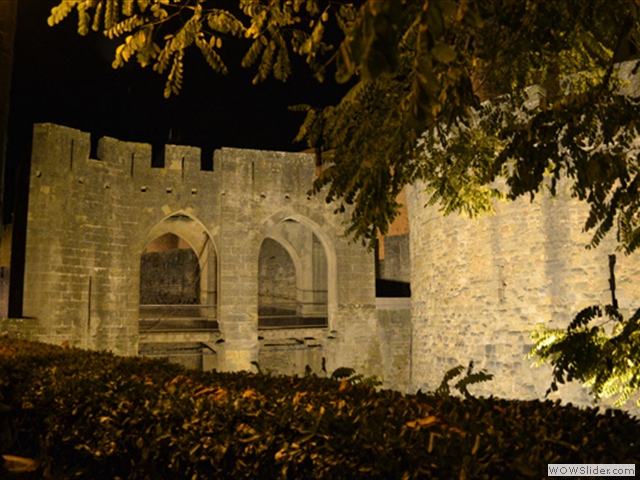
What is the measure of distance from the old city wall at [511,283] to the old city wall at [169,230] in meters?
3.19

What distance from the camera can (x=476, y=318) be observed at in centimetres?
1341

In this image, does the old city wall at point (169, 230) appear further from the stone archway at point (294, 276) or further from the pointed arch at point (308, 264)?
the pointed arch at point (308, 264)

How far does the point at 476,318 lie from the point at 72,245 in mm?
9002

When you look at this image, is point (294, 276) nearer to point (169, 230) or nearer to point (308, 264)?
point (308, 264)

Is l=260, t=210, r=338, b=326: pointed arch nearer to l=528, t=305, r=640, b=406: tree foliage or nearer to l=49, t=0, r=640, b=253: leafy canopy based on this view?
l=49, t=0, r=640, b=253: leafy canopy

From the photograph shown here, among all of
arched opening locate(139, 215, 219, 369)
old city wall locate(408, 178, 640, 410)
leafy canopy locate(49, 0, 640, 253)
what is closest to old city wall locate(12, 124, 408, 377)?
arched opening locate(139, 215, 219, 369)

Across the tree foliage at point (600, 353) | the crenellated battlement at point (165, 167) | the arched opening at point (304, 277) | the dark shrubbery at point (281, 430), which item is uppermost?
the crenellated battlement at point (165, 167)

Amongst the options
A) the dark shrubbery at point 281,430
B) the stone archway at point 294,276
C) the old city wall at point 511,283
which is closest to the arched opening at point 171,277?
the stone archway at point 294,276

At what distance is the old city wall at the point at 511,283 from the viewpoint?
11.5 metres

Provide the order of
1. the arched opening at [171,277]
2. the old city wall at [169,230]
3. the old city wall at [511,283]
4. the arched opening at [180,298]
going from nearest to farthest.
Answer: the old city wall at [511,283] < the old city wall at [169,230] < the arched opening at [180,298] < the arched opening at [171,277]

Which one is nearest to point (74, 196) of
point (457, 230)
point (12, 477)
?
point (457, 230)

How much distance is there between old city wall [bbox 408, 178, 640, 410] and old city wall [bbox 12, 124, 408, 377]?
3189 mm

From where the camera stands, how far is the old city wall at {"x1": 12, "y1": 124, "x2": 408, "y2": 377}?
14.3 meters

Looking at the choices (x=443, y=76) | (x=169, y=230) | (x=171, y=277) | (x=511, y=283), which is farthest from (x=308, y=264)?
(x=443, y=76)
